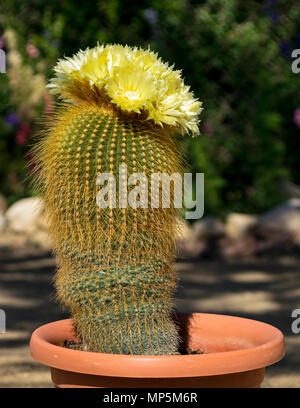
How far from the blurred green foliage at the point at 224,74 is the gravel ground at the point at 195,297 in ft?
3.77

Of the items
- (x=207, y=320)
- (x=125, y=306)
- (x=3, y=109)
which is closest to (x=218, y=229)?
(x=3, y=109)

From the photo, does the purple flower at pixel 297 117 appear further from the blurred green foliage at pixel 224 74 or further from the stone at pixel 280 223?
the stone at pixel 280 223

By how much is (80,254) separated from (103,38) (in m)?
6.09

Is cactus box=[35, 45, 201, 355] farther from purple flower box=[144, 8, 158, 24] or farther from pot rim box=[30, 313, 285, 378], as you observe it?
purple flower box=[144, 8, 158, 24]

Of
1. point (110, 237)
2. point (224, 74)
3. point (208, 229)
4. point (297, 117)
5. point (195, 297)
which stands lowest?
point (195, 297)

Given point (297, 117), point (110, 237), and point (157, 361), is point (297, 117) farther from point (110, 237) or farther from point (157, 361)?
point (157, 361)

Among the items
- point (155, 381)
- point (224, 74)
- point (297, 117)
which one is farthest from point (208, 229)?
point (155, 381)

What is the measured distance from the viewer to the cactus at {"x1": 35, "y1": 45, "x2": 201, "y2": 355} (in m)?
2.05

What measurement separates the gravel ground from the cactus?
1326 mm

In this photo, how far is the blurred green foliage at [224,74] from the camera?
7.30m

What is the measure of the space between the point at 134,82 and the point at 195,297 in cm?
330

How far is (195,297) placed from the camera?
5.20m

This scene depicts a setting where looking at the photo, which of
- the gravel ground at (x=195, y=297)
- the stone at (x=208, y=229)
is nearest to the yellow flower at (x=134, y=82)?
the gravel ground at (x=195, y=297)

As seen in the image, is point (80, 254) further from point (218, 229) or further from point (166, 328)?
point (218, 229)
